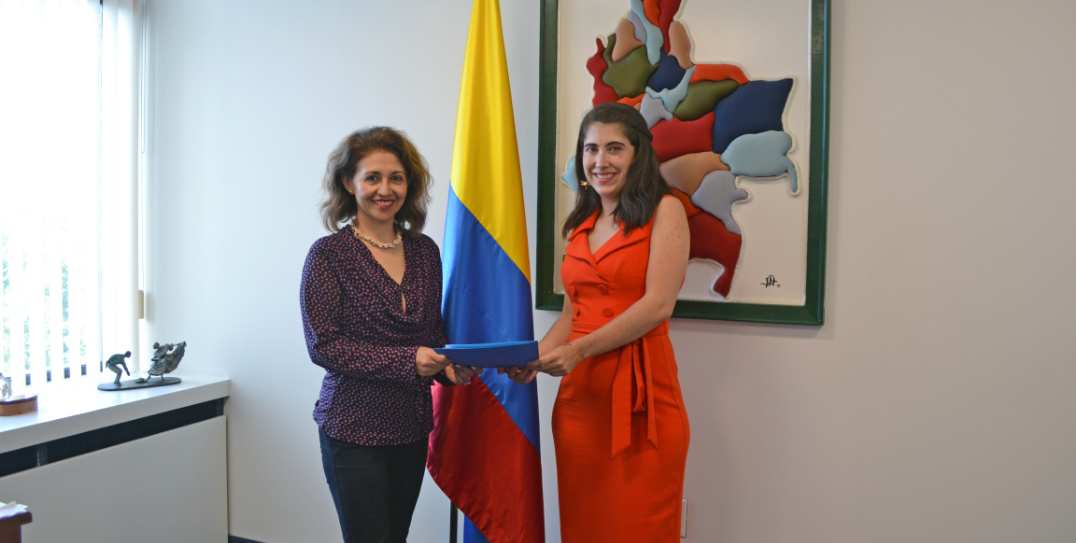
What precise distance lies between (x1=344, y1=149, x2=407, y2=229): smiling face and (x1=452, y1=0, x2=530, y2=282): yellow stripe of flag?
0.34 meters

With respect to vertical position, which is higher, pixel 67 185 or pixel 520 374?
pixel 67 185

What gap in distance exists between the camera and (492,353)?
1602 millimetres

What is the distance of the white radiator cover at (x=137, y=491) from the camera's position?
224cm

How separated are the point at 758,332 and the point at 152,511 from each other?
2.20 metres

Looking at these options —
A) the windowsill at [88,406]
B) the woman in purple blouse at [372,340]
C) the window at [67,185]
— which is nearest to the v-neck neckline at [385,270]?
the woman in purple blouse at [372,340]

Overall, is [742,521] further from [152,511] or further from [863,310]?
[152,511]

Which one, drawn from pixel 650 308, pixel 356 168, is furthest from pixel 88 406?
pixel 650 308

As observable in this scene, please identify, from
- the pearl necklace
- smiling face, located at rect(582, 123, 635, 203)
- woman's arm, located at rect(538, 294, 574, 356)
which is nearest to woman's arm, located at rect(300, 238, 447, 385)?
the pearl necklace

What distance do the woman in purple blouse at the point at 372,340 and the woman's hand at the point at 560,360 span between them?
0.19m

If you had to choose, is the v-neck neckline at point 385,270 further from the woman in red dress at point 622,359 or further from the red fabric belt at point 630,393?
the red fabric belt at point 630,393

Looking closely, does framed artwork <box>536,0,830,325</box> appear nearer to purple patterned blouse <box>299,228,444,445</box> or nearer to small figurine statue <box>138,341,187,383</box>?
purple patterned blouse <box>299,228,444,445</box>

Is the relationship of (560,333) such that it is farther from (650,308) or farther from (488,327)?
(650,308)

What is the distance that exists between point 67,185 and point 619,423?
2.28 m

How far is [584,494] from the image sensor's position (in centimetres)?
184
